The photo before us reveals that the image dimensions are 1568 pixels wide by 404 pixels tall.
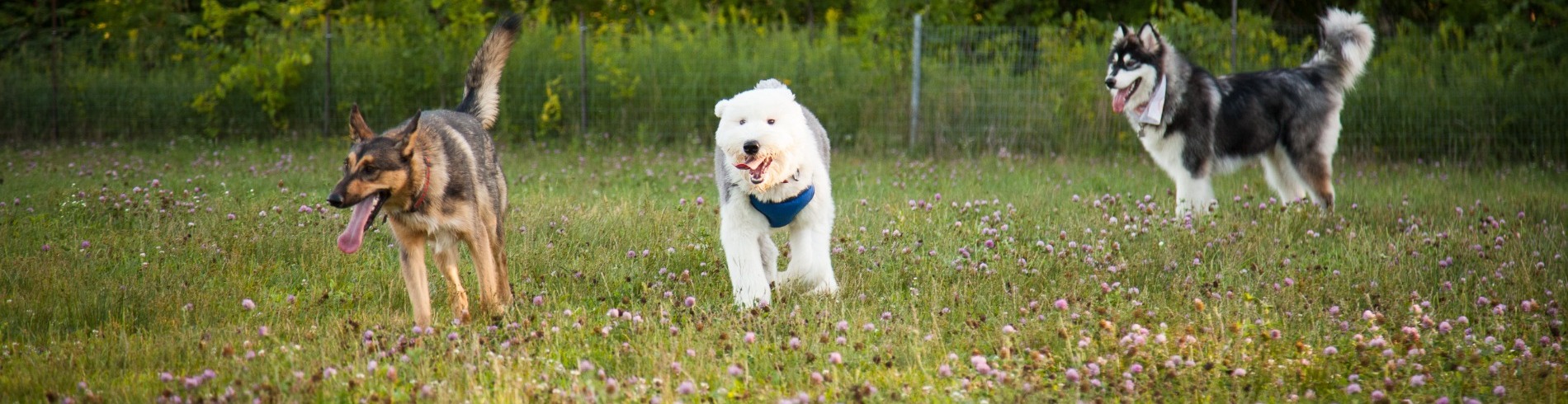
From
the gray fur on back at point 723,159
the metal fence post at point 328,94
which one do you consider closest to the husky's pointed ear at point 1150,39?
the gray fur on back at point 723,159

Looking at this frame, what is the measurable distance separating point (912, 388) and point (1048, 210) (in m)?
4.29

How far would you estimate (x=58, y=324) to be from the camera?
4742 millimetres

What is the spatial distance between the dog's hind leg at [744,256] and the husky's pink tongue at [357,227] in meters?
1.50

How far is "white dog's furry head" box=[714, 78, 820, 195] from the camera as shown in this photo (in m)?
4.84

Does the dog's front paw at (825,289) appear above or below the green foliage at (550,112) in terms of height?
above

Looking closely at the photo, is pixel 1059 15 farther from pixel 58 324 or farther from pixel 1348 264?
pixel 58 324

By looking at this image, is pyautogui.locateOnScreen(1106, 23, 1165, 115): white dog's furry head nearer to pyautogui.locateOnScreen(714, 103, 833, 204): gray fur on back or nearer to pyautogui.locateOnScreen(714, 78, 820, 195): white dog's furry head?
pyautogui.locateOnScreen(714, 103, 833, 204): gray fur on back

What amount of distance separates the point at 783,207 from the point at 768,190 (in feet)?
0.39

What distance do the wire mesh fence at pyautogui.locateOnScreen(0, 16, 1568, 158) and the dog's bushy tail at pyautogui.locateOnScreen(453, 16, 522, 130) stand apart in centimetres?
727

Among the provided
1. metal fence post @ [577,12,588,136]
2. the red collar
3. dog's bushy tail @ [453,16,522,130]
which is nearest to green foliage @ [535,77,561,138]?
metal fence post @ [577,12,588,136]

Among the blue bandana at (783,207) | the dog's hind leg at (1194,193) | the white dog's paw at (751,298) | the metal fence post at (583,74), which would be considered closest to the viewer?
the white dog's paw at (751,298)

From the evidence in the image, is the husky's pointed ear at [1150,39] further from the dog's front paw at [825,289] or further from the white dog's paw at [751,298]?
the white dog's paw at [751,298]

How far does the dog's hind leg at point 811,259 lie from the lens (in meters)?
5.34

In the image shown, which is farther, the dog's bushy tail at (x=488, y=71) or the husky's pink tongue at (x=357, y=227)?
the dog's bushy tail at (x=488, y=71)
